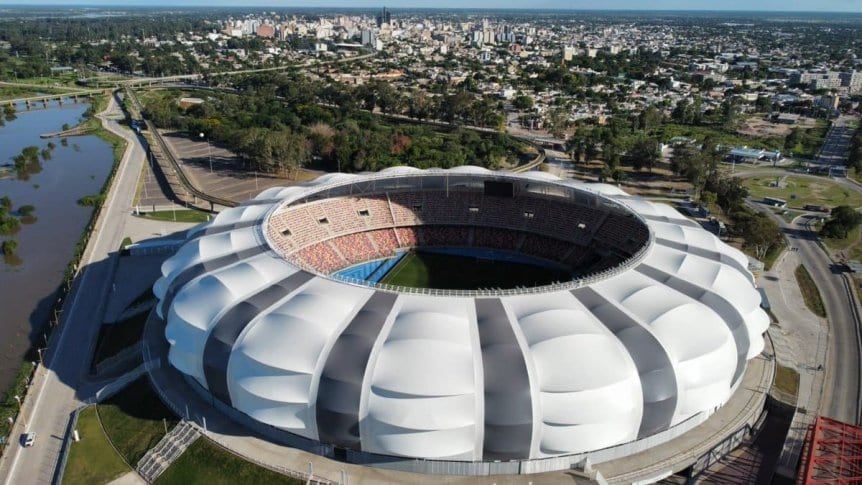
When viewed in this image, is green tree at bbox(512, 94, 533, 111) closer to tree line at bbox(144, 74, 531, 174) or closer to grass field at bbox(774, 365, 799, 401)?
tree line at bbox(144, 74, 531, 174)

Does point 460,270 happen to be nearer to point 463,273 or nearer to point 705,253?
point 463,273

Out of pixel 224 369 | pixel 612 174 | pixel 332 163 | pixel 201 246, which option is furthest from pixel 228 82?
pixel 224 369

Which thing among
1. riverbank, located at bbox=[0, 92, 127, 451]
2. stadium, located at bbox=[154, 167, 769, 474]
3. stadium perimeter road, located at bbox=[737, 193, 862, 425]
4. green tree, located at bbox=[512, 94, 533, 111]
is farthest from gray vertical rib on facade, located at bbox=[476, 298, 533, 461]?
green tree, located at bbox=[512, 94, 533, 111]

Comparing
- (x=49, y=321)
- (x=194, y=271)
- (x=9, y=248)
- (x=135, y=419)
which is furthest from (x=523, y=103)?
(x=135, y=419)

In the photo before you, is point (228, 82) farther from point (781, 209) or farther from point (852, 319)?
point (852, 319)

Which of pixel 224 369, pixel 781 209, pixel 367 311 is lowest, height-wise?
pixel 781 209

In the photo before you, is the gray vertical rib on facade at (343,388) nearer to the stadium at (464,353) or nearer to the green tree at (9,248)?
the stadium at (464,353)
